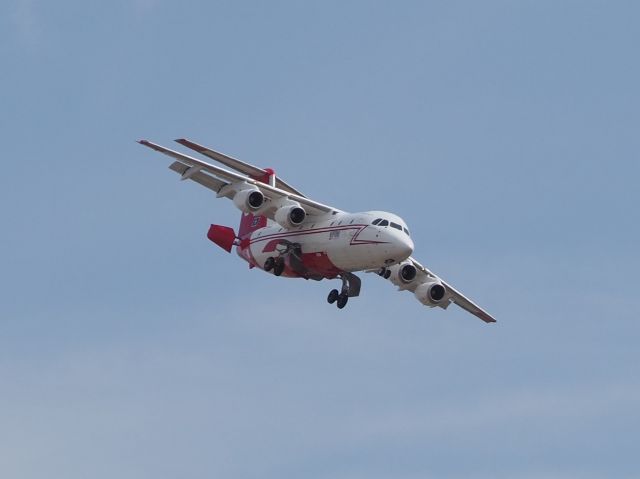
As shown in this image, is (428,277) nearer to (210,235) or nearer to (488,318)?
(488,318)

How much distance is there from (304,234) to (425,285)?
546cm

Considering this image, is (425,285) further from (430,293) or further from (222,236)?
(222,236)

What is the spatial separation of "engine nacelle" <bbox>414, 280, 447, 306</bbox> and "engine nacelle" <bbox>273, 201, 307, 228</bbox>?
5.77 meters

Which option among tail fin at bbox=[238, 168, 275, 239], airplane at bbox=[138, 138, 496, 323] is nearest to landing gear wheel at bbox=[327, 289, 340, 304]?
airplane at bbox=[138, 138, 496, 323]

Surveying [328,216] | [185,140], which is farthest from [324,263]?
[185,140]

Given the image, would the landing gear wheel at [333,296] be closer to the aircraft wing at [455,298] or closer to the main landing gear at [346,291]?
the main landing gear at [346,291]

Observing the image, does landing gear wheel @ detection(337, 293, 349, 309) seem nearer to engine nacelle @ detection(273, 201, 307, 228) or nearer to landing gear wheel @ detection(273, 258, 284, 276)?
landing gear wheel @ detection(273, 258, 284, 276)

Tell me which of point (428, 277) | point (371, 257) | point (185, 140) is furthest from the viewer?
point (428, 277)

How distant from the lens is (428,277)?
48.8 meters

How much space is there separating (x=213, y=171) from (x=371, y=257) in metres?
5.52

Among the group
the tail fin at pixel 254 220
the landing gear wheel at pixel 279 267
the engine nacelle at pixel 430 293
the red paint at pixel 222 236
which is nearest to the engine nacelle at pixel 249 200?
the landing gear wheel at pixel 279 267

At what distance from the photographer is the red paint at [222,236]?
48625mm

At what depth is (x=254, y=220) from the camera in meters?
48.3

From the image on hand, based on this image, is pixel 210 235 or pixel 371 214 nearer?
pixel 371 214
